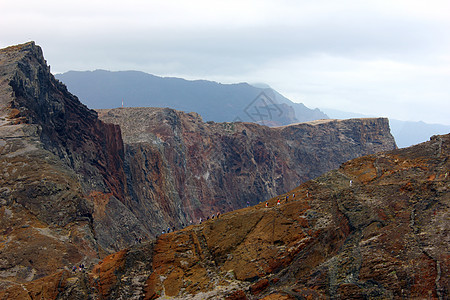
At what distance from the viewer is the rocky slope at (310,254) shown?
63.5ft

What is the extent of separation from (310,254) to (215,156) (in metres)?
87.0

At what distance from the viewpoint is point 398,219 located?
2356 centimetres

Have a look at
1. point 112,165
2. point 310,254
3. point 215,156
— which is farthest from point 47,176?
point 215,156

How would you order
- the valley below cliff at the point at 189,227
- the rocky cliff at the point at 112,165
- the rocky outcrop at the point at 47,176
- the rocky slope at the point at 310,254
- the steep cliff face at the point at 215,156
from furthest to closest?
the steep cliff face at the point at 215,156, the rocky cliff at the point at 112,165, the rocky outcrop at the point at 47,176, the valley below cliff at the point at 189,227, the rocky slope at the point at 310,254

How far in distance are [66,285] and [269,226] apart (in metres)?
14.1

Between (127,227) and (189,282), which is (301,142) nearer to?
(127,227)

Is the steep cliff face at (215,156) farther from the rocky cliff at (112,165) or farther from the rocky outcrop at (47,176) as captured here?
the rocky outcrop at (47,176)

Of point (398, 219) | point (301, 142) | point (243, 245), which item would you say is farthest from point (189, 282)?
point (301, 142)

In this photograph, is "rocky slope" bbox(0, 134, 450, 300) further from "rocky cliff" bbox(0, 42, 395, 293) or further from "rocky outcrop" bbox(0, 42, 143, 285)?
"rocky outcrop" bbox(0, 42, 143, 285)

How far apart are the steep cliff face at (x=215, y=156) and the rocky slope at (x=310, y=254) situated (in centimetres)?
4128

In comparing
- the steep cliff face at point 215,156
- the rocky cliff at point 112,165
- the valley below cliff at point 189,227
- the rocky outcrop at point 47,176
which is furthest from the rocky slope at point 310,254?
the steep cliff face at point 215,156

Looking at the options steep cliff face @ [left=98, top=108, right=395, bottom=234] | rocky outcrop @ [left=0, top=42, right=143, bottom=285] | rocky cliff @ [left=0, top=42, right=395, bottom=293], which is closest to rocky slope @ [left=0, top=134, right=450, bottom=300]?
rocky cliff @ [left=0, top=42, right=395, bottom=293]

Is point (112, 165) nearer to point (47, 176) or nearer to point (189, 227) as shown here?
point (47, 176)

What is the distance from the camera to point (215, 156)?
111 m
